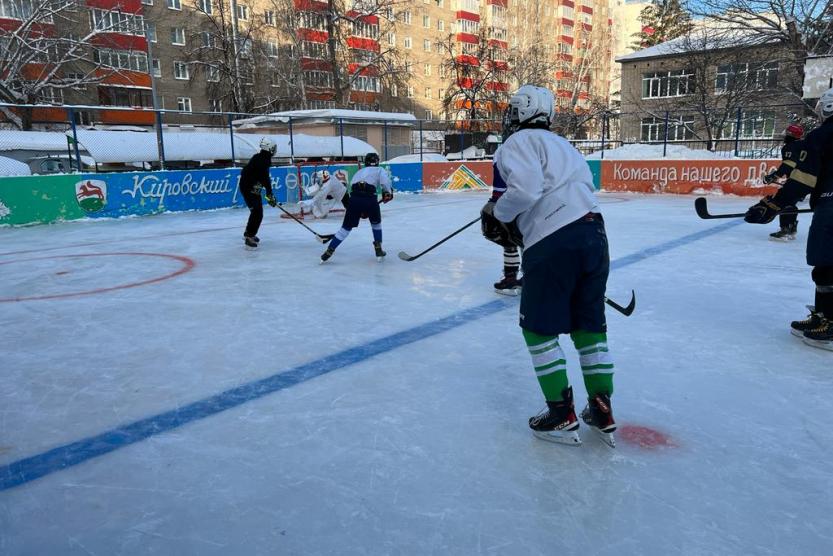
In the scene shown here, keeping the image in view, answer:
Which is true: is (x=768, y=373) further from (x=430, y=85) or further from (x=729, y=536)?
(x=430, y=85)

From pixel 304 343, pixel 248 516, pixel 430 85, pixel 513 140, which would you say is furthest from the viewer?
pixel 430 85

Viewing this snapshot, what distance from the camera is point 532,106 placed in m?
2.40

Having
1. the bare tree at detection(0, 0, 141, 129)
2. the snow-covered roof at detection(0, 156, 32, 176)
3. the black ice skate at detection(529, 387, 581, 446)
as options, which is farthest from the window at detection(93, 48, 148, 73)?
the black ice skate at detection(529, 387, 581, 446)

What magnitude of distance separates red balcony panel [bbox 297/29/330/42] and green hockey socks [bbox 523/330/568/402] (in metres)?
31.6

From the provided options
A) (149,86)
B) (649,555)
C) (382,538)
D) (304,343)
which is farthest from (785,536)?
(149,86)

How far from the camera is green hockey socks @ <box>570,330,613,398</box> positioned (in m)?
2.38

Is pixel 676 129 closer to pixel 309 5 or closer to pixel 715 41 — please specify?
pixel 715 41

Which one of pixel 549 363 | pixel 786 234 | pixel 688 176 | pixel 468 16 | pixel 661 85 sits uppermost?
pixel 468 16

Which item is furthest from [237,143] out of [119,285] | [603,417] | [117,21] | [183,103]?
[183,103]

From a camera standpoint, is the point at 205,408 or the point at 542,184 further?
the point at 205,408

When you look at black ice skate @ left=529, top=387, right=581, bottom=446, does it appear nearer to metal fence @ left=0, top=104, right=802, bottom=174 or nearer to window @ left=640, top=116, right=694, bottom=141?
metal fence @ left=0, top=104, right=802, bottom=174

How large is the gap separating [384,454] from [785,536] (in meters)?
1.37

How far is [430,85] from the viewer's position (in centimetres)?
4872

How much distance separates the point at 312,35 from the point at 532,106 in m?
31.8
